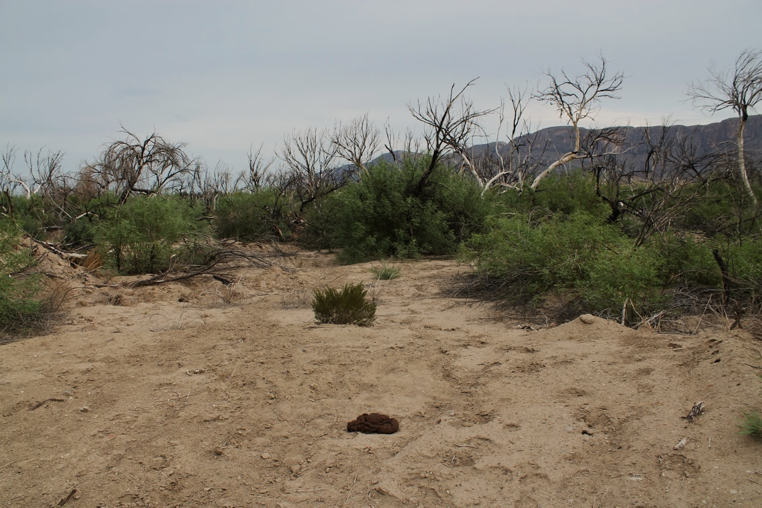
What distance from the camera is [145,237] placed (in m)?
11.2

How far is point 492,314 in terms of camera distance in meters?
7.18

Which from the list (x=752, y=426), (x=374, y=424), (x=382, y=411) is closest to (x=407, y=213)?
(x=382, y=411)

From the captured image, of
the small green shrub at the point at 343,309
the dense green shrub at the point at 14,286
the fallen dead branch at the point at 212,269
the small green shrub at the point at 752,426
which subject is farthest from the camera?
the fallen dead branch at the point at 212,269

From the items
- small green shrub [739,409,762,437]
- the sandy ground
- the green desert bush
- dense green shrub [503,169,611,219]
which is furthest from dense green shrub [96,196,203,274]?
small green shrub [739,409,762,437]

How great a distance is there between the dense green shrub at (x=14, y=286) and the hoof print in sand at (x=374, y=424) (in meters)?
4.68

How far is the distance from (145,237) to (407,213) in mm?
6348

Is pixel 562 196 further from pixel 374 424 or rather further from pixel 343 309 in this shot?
pixel 374 424

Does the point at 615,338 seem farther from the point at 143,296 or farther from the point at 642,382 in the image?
the point at 143,296

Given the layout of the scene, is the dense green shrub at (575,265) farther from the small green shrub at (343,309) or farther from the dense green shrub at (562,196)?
the dense green shrub at (562,196)

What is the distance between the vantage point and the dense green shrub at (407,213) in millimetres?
14133

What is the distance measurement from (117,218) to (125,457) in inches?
370

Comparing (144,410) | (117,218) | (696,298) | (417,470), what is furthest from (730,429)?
(117,218)

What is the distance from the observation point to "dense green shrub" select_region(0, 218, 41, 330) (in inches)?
251

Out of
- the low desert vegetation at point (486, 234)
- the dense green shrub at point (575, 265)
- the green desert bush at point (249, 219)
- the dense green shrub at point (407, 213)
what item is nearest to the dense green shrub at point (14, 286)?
the low desert vegetation at point (486, 234)
